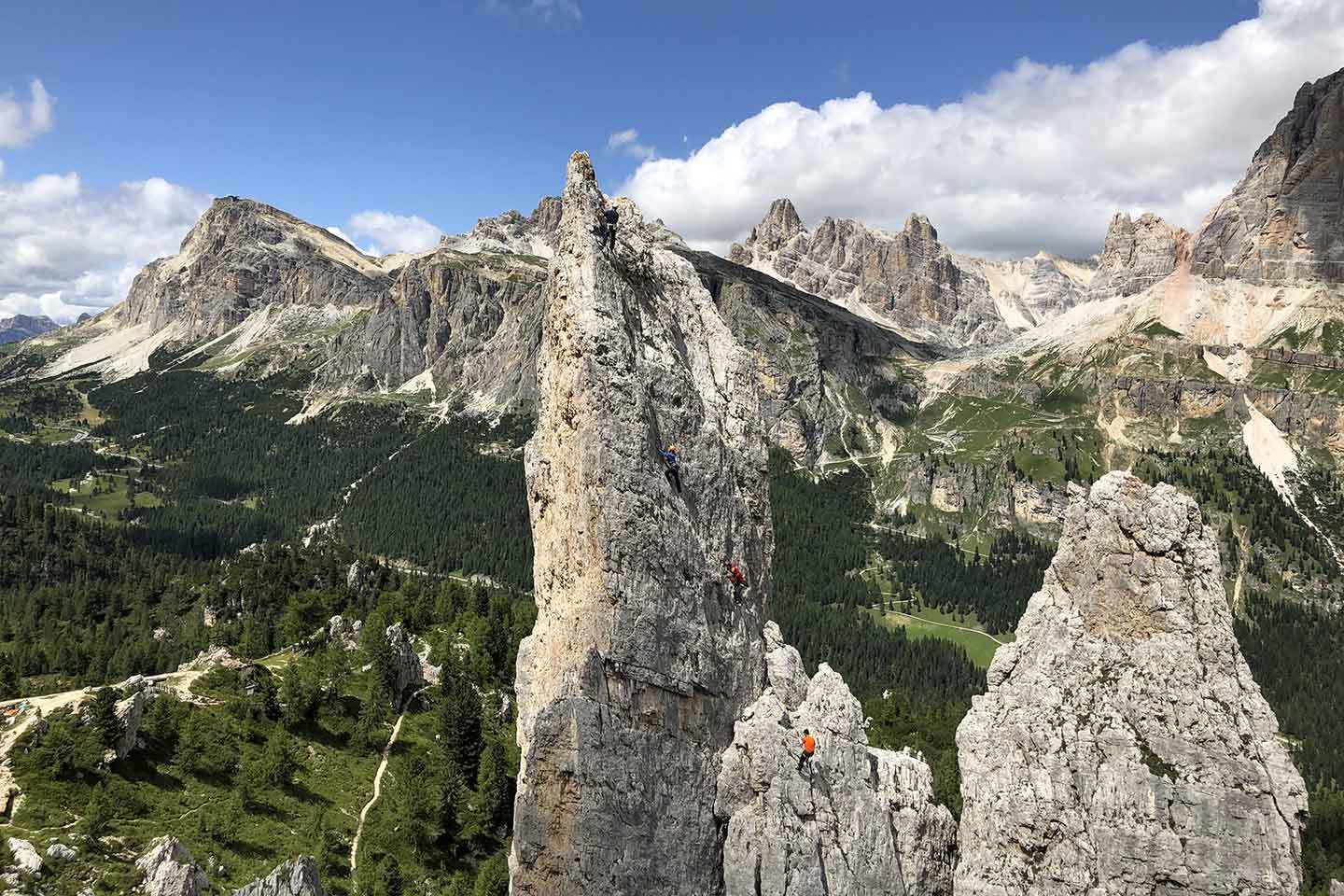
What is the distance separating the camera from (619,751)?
76.0 ft

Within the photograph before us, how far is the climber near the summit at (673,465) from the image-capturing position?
25.3m

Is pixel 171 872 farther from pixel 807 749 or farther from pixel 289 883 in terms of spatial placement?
pixel 807 749

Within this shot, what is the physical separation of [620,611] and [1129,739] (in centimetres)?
1599

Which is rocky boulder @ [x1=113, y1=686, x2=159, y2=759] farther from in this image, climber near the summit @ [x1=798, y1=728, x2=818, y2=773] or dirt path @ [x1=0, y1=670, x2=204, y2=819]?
climber near the summit @ [x1=798, y1=728, x2=818, y2=773]

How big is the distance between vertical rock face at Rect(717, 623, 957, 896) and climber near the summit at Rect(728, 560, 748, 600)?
3530 mm

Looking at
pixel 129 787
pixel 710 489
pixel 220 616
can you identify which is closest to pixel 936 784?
pixel 710 489

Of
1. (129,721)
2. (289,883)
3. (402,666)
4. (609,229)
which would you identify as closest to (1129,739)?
(609,229)

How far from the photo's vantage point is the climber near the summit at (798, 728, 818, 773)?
24250mm

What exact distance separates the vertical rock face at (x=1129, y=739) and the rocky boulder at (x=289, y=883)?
1110 inches

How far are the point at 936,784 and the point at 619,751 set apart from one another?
5040 cm

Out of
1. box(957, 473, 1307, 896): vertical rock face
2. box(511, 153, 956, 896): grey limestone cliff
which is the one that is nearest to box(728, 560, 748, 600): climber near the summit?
box(511, 153, 956, 896): grey limestone cliff

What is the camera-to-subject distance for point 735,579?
2719cm

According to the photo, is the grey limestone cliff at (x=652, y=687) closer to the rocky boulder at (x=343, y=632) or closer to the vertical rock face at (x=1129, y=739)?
the vertical rock face at (x=1129, y=739)

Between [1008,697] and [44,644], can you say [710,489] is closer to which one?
[1008,697]
